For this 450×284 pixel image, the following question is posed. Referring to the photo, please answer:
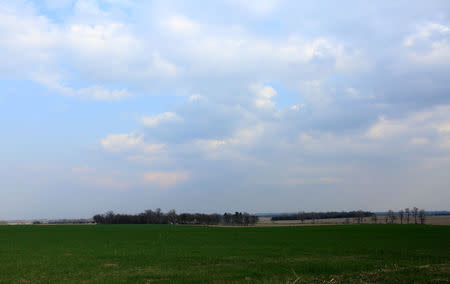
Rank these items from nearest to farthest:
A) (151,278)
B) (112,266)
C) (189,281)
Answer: (189,281), (151,278), (112,266)

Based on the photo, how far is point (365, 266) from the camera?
864 inches

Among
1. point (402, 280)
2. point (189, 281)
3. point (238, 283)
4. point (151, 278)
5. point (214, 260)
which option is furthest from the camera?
point (214, 260)

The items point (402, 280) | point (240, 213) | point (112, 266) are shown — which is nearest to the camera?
point (402, 280)

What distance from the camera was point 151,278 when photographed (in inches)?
770

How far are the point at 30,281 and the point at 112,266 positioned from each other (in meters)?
6.27

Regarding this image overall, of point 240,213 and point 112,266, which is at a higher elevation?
point 112,266

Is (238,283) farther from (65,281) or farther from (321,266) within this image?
(65,281)

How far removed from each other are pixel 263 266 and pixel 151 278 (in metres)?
7.97

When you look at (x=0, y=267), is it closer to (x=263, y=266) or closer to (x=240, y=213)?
(x=263, y=266)

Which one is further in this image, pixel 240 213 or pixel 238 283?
pixel 240 213

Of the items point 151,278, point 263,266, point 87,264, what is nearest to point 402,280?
point 263,266

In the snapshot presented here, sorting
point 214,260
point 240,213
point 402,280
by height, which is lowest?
point 240,213

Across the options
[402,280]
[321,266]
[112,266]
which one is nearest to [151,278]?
[112,266]

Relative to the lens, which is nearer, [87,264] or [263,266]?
[263,266]
